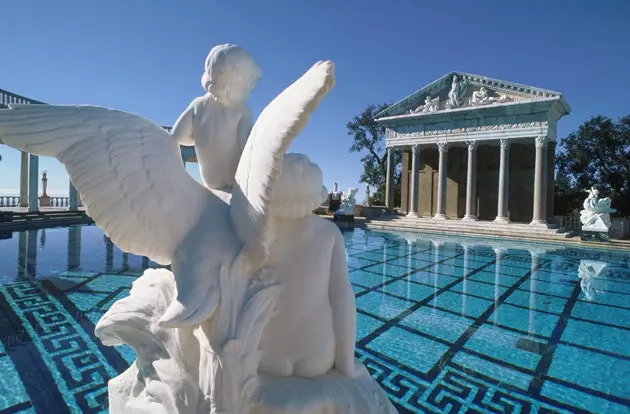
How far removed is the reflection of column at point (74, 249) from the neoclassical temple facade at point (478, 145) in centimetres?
1783

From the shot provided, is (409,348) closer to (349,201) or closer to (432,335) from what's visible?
(432,335)

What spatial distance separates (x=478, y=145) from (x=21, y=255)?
2272cm

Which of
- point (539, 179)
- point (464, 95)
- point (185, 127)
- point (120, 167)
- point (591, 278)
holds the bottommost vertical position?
point (591, 278)

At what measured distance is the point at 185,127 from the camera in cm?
185

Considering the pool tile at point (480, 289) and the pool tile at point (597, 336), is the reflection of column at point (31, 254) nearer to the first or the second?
the pool tile at point (480, 289)

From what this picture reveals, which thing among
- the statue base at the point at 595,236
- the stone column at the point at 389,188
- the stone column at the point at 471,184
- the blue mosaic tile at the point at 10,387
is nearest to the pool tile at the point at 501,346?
the blue mosaic tile at the point at 10,387

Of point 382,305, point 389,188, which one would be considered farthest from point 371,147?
point 382,305

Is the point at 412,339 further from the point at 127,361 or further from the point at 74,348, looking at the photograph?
the point at 74,348

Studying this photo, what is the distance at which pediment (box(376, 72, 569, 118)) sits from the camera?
65.5 ft

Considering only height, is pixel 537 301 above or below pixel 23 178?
below

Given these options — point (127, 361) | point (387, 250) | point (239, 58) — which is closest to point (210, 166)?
point (239, 58)

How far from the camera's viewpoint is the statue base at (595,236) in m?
14.8

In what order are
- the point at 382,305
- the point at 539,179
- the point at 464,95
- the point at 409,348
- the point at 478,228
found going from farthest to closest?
the point at 464,95, the point at 539,179, the point at 478,228, the point at 382,305, the point at 409,348

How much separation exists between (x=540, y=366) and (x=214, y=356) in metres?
3.67
